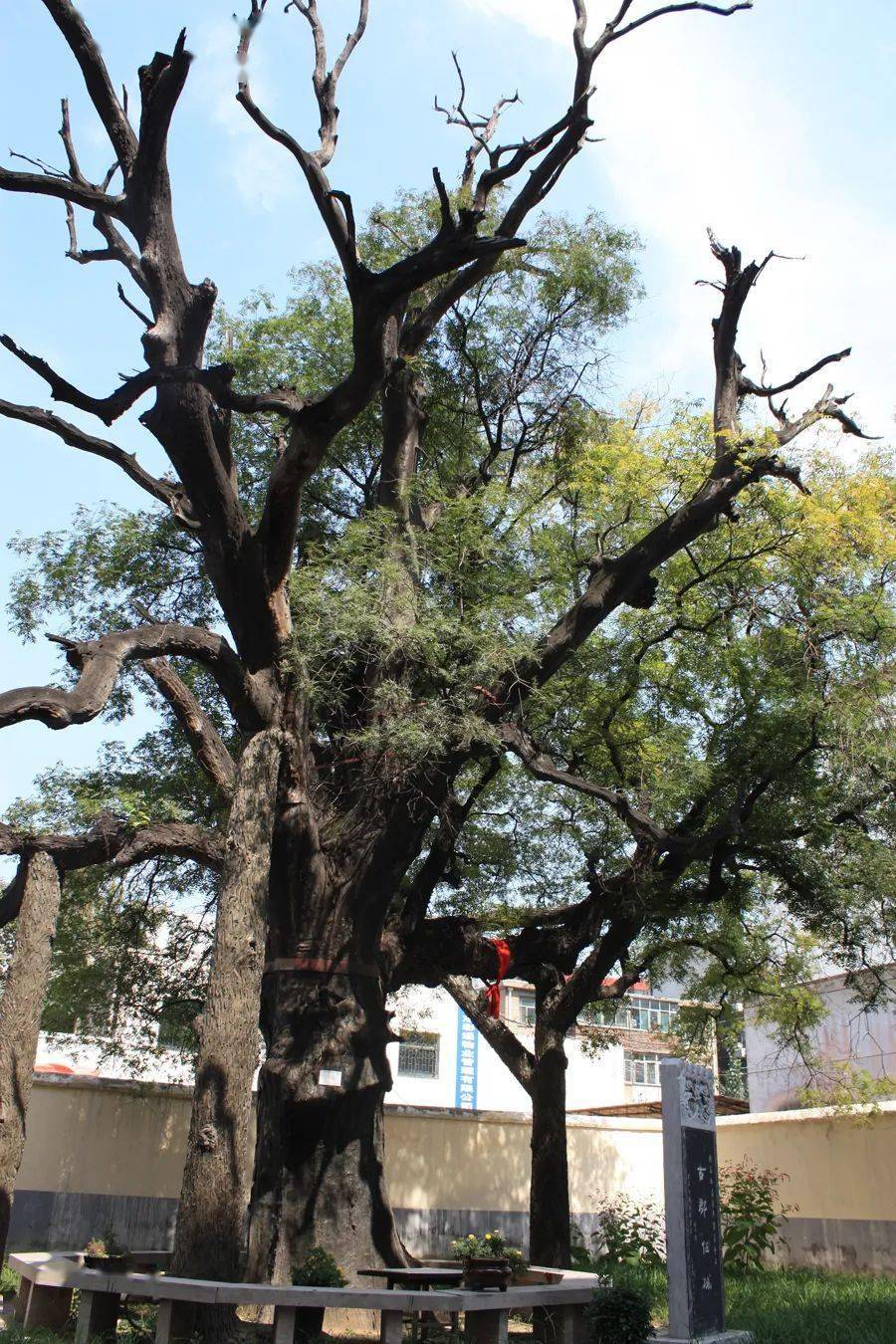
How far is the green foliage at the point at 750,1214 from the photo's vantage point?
1373 centimetres

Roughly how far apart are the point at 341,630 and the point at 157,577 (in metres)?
4.26

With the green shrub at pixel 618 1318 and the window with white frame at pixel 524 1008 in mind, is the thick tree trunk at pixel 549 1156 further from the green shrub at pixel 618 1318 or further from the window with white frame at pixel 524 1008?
the window with white frame at pixel 524 1008

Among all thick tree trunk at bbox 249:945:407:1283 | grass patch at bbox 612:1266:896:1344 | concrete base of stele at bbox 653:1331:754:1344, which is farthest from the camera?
thick tree trunk at bbox 249:945:407:1283

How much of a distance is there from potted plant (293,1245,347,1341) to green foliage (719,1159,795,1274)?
7619 millimetres

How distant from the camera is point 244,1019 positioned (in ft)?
25.7

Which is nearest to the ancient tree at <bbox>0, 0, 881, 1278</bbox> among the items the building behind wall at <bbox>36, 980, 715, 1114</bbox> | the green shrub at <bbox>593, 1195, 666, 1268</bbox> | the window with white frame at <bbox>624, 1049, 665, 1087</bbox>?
the green shrub at <bbox>593, 1195, 666, 1268</bbox>

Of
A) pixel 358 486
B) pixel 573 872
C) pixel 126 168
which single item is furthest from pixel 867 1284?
pixel 126 168

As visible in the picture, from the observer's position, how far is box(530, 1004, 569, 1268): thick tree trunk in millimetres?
11391

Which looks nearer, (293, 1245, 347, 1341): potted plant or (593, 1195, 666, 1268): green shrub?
(293, 1245, 347, 1341): potted plant

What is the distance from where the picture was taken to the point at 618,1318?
7.95m

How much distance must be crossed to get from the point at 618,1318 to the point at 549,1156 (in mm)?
3831

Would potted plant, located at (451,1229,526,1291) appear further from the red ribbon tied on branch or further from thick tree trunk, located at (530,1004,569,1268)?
thick tree trunk, located at (530,1004,569,1268)

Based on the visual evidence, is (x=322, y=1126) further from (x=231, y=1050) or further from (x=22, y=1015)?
(x=22, y=1015)

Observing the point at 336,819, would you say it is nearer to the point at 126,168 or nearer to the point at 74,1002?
the point at 74,1002
